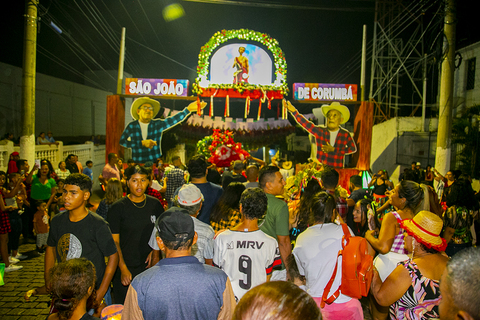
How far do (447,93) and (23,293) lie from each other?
10.6 m

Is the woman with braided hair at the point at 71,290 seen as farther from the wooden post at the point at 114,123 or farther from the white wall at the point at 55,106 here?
the white wall at the point at 55,106

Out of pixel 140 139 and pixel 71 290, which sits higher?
pixel 140 139

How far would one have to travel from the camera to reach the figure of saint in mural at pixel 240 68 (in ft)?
36.9

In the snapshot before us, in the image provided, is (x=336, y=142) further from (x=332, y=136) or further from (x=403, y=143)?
(x=403, y=143)

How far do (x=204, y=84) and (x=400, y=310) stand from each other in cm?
987

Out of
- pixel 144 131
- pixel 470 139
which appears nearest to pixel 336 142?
pixel 144 131

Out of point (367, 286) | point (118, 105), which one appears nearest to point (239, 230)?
point (367, 286)

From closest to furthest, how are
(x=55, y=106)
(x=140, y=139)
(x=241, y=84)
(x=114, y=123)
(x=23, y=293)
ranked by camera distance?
(x=23, y=293) → (x=140, y=139) → (x=241, y=84) → (x=114, y=123) → (x=55, y=106)

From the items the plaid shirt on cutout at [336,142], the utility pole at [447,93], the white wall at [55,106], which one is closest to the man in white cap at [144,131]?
the plaid shirt on cutout at [336,142]

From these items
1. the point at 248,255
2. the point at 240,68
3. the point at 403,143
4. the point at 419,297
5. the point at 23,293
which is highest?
the point at 240,68

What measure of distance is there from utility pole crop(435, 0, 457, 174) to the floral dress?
8.18m

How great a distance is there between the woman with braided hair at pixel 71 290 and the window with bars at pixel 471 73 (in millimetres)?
20943

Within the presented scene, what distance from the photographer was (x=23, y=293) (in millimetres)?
4922

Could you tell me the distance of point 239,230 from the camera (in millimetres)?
3000
